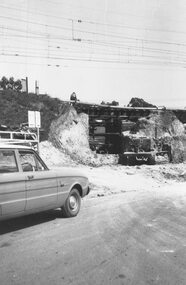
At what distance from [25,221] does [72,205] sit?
1.33 metres

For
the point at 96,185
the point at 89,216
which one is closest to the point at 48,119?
the point at 96,185

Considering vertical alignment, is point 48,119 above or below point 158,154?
above

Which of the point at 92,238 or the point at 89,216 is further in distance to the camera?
the point at 89,216

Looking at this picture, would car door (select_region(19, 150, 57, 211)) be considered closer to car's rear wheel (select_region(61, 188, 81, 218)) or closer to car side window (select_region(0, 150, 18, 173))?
car side window (select_region(0, 150, 18, 173))

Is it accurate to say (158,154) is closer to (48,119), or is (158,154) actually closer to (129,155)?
(129,155)

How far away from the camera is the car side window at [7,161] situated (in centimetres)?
861

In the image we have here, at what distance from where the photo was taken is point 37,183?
9344 millimetres

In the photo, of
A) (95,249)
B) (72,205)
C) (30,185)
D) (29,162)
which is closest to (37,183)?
(30,185)

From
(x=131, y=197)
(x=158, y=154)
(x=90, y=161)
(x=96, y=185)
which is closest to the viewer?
(x=131, y=197)

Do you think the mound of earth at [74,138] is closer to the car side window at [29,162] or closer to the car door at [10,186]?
the car side window at [29,162]

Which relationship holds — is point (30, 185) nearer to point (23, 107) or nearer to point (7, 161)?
point (7, 161)

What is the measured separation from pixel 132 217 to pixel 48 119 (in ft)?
A: 99.4

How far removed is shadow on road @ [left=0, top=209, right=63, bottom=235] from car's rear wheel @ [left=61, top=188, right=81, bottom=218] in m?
0.31

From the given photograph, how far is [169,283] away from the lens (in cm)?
Result: 566
